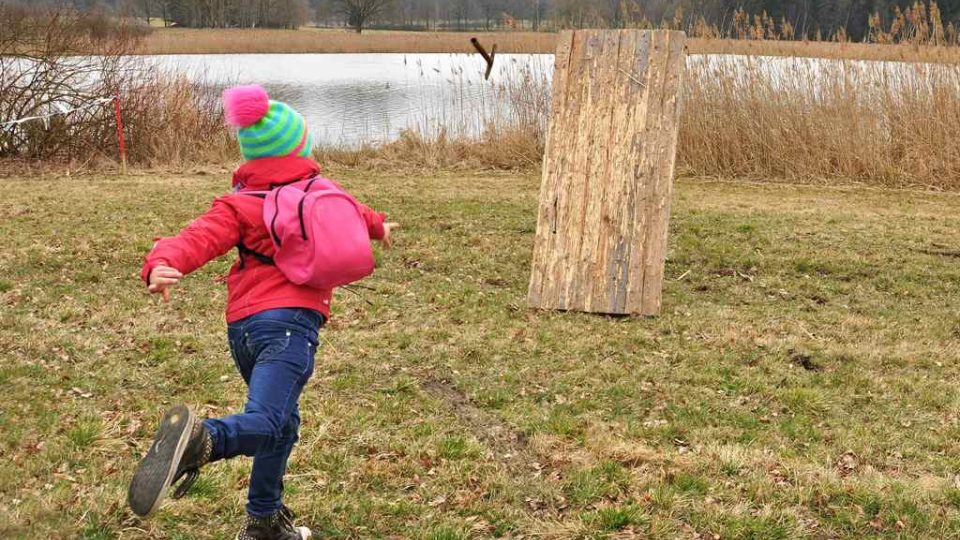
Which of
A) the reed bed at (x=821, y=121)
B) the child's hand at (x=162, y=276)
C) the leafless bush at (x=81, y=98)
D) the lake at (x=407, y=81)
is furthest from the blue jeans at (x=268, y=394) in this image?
the leafless bush at (x=81, y=98)

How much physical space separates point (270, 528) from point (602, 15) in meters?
13.0

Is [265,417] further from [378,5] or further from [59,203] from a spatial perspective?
[378,5]

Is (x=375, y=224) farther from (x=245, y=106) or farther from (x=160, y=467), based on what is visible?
(x=160, y=467)

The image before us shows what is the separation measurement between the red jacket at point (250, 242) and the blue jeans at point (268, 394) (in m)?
0.04

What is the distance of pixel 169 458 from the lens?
250 cm

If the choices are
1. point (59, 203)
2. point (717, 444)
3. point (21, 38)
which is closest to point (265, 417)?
point (717, 444)

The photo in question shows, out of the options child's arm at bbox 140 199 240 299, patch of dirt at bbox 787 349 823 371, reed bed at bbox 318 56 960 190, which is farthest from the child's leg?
reed bed at bbox 318 56 960 190

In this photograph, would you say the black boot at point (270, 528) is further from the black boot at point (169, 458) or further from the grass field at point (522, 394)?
the black boot at point (169, 458)

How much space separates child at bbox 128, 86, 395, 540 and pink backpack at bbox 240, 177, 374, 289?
0.09 meters

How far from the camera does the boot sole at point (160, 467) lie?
2.48 metres

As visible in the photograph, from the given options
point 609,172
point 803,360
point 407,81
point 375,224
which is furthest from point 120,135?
point 407,81

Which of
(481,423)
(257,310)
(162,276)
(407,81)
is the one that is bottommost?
(481,423)

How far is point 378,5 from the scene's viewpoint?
4578cm

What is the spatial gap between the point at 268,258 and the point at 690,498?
1.91 meters
